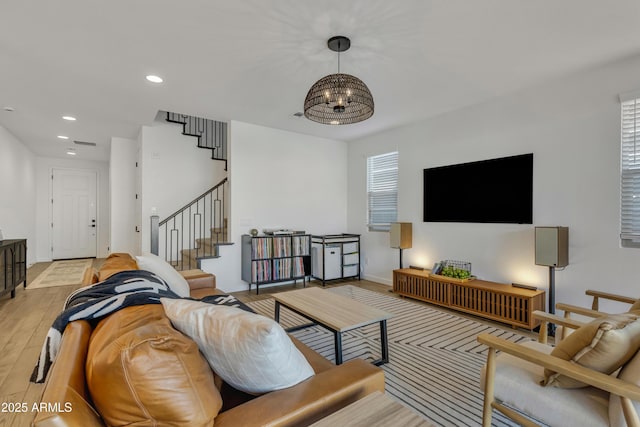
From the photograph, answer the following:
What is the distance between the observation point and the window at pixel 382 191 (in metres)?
5.16

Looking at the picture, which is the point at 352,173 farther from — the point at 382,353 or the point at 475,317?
the point at 382,353

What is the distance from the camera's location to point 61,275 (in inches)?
230

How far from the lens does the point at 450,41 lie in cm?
252

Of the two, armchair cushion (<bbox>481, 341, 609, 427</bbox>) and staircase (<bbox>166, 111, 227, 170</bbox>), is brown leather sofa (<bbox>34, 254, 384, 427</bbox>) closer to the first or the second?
armchair cushion (<bbox>481, 341, 609, 427</bbox>)

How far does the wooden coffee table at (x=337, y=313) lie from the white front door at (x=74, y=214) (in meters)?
7.61

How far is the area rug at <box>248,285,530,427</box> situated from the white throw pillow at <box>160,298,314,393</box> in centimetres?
122

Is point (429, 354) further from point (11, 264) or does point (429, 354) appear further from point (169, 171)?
point (11, 264)

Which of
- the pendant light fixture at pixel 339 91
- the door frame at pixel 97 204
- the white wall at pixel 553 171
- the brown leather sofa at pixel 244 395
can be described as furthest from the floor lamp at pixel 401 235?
the door frame at pixel 97 204

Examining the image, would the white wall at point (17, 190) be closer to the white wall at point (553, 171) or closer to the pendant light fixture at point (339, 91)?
the pendant light fixture at point (339, 91)

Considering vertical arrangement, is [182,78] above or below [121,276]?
above

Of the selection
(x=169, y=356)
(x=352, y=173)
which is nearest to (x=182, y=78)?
(x=169, y=356)

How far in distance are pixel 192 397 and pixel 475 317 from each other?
11.6 feet

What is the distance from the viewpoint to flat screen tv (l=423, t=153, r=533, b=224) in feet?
11.7

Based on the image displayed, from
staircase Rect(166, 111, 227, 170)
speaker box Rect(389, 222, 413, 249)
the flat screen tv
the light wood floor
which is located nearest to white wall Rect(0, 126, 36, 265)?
the light wood floor
